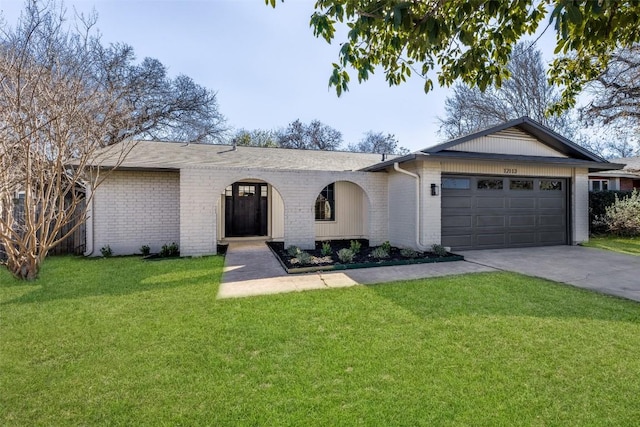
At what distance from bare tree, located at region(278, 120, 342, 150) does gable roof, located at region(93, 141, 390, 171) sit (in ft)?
52.5

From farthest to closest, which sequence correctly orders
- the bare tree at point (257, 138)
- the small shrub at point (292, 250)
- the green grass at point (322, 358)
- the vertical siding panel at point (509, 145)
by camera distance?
the bare tree at point (257, 138)
the vertical siding panel at point (509, 145)
the small shrub at point (292, 250)
the green grass at point (322, 358)

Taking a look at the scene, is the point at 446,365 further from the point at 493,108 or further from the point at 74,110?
the point at 493,108

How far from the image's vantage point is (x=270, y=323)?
3.90 meters

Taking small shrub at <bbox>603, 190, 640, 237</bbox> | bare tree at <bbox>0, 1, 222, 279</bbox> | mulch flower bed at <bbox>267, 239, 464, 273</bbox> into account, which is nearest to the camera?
bare tree at <bbox>0, 1, 222, 279</bbox>

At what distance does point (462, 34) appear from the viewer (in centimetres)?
298

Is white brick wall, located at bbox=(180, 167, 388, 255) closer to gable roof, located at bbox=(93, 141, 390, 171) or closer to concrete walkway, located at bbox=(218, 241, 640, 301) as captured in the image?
gable roof, located at bbox=(93, 141, 390, 171)

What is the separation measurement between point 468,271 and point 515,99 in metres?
21.5

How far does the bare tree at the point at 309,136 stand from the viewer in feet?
96.6

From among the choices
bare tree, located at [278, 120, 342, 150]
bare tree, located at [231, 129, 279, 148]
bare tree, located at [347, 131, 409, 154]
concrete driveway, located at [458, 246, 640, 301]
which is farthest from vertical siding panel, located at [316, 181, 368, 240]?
bare tree, located at [347, 131, 409, 154]

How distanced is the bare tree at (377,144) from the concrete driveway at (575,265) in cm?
2405

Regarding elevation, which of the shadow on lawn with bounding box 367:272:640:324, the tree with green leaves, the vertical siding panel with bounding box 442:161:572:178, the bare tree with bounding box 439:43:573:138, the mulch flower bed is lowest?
the shadow on lawn with bounding box 367:272:640:324

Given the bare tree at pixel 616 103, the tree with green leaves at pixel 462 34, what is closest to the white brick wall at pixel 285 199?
the tree with green leaves at pixel 462 34

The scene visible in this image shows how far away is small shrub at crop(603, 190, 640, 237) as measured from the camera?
12602mm

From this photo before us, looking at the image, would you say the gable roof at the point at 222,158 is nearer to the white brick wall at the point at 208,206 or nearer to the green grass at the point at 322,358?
the white brick wall at the point at 208,206
